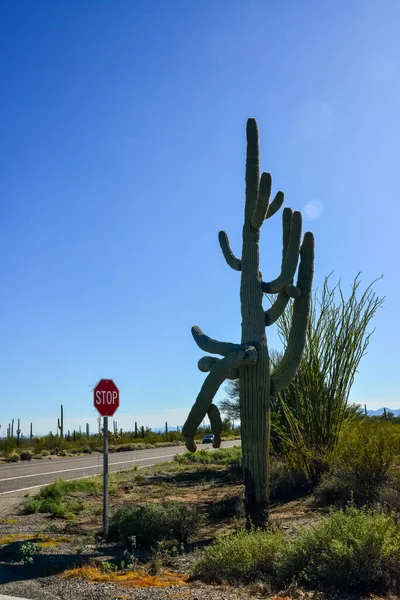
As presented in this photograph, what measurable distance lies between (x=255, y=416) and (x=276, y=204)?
3.96 meters

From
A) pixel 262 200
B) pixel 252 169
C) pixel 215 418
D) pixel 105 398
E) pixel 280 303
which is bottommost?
pixel 215 418

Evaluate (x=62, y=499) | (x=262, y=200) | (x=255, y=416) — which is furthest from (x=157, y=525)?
(x=62, y=499)

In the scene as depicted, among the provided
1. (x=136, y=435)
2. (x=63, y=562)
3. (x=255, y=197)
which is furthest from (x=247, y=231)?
(x=136, y=435)

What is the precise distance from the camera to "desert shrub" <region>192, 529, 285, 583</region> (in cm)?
680

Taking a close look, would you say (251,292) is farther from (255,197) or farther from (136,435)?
(136,435)

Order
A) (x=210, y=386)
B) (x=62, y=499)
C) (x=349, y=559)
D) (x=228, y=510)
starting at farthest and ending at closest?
(x=62, y=499) < (x=228, y=510) < (x=210, y=386) < (x=349, y=559)

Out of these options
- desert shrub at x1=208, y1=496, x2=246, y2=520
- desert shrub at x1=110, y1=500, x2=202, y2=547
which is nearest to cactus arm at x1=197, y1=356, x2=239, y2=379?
desert shrub at x1=110, y1=500, x2=202, y2=547

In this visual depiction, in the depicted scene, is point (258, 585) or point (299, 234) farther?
point (299, 234)

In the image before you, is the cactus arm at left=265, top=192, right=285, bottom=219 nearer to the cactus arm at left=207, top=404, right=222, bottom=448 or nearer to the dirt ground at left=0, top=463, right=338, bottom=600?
the cactus arm at left=207, top=404, right=222, bottom=448

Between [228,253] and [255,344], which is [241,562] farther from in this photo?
[228,253]

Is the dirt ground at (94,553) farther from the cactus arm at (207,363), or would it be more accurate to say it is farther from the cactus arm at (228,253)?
the cactus arm at (228,253)

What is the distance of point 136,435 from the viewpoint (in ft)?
231

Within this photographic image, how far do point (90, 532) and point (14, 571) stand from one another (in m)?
3.00

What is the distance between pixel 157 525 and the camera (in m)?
9.54
